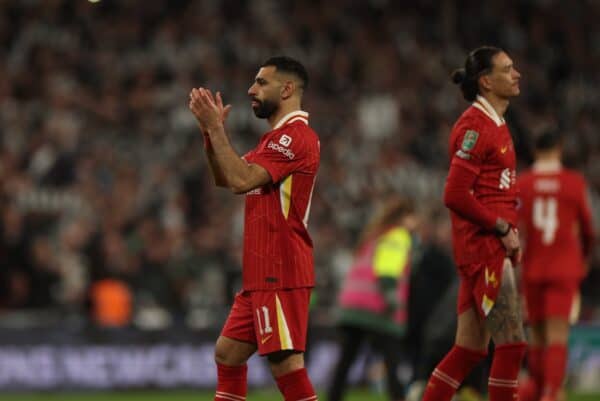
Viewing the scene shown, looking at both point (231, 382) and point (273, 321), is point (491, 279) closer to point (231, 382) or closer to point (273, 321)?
point (273, 321)

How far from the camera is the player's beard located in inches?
325

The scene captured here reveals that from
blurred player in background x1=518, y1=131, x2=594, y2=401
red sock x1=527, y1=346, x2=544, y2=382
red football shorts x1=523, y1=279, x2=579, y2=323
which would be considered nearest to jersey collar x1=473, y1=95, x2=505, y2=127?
blurred player in background x1=518, y1=131, x2=594, y2=401

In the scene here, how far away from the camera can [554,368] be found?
1092 cm

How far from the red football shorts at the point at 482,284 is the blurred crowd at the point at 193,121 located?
18.8 feet

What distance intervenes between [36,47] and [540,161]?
1160 centimetres

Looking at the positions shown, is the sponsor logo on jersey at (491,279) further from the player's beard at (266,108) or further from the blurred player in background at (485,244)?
the player's beard at (266,108)

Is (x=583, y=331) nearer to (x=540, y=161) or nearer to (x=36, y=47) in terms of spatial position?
(x=540, y=161)

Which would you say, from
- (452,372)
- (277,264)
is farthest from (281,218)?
(452,372)

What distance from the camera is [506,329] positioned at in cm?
850

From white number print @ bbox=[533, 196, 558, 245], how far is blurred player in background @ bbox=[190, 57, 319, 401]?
11.5ft

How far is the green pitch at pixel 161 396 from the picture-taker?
15.3 m

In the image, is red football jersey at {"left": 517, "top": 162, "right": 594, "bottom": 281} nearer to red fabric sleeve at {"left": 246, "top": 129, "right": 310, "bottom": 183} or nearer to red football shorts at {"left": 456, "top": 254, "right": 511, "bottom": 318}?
red football shorts at {"left": 456, "top": 254, "right": 511, "bottom": 318}

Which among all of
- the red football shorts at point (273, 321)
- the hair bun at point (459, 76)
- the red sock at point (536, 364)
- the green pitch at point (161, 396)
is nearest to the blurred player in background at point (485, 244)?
the hair bun at point (459, 76)

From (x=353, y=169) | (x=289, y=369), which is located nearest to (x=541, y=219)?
(x=289, y=369)
